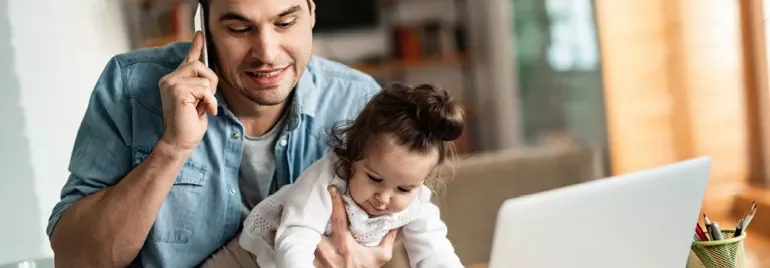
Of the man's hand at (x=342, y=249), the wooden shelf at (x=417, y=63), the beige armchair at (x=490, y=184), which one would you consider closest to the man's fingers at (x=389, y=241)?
the man's hand at (x=342, y=249)

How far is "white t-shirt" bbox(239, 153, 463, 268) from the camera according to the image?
4.31 feet

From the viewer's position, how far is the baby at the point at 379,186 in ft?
4.25

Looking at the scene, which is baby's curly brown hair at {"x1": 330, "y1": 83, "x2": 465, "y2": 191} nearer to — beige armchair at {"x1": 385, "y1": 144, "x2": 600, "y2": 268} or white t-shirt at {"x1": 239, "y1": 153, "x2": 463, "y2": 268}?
white t-shirt at {"x1": 239, "y1": 153, "x2": 463, "y2": 268}

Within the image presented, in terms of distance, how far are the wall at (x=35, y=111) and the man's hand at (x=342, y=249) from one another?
4.22 ft

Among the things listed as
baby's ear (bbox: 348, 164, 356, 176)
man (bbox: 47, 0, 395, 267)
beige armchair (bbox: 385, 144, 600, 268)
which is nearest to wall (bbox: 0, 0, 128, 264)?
man (bbox: 47, 0, 395, 267)

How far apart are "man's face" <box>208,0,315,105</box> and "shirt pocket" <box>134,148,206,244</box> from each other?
173 millimetres

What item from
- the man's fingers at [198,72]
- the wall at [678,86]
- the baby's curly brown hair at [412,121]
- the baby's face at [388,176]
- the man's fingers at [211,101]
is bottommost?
the wall at [678,86]

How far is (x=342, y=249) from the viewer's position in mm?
1445

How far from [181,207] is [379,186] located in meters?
0.41

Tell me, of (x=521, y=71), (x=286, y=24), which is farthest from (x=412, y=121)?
(x=521, y=71)

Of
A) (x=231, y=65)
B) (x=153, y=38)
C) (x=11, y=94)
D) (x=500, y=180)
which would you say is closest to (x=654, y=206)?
(x=231, y=65)

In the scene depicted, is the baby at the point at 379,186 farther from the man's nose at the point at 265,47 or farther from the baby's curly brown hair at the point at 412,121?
the man's nose at the point at 265,47

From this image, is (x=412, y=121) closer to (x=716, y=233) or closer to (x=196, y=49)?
(x=196, y=49)

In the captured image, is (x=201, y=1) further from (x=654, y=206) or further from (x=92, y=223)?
(x=654, y=206)
